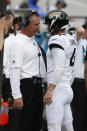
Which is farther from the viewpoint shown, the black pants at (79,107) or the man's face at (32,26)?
the black pants at (79,107)

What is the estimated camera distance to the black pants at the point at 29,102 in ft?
18.9

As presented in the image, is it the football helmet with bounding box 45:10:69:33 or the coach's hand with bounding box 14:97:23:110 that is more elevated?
the football helmet with bounding box 45:10:69:33

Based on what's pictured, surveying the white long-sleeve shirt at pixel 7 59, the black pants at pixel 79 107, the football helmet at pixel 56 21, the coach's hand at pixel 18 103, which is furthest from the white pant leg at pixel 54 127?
the black pants at pixel 79 107

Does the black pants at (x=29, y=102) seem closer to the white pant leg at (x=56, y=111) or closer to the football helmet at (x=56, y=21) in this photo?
the white pant leg at (x=56, y=111)

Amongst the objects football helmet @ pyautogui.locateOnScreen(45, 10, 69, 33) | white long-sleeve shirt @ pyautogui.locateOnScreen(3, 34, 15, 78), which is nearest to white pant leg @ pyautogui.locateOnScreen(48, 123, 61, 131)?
football helmet @ pyautogui.locateOnScreen(45, 10, 69, 33)

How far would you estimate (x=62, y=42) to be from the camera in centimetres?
557

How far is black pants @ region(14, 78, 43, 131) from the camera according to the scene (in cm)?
577

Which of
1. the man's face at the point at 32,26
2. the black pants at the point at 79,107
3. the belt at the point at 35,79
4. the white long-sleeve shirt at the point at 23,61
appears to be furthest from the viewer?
the black pants at the point at 79,107

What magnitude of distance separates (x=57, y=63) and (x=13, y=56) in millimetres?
578

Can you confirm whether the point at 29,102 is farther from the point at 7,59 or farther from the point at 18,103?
the point at 7,59

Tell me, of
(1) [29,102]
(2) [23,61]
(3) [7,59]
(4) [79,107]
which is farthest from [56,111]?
(4) [79,107]

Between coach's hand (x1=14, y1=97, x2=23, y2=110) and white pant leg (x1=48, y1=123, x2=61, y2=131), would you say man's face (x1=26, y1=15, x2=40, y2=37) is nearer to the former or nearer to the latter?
coach's hand (x1=14, y1=97, x2=23, y2=110)

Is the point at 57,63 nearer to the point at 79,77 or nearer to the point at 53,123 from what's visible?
the point at 53,123

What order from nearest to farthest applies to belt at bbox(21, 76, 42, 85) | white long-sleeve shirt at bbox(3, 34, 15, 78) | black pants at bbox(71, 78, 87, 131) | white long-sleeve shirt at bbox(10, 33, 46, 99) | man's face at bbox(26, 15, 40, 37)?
white long-sleeve shirt at bbox(10, 33, 46, 99) < belt at bbox(21, 76, 42, 85) < man's face at bbox(26, 15, 40, 37) < white long-sleeve shirt at bbox(3, 34, 15, 78) < black pants at bbox(71, 78, 87, 131)
